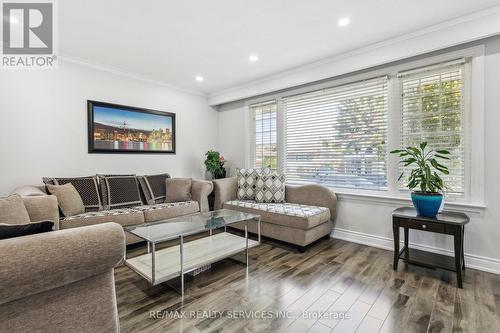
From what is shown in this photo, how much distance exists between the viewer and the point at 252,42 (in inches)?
111

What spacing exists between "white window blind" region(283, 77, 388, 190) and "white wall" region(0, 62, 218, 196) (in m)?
2.29

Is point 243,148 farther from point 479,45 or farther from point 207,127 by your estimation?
point 479,45

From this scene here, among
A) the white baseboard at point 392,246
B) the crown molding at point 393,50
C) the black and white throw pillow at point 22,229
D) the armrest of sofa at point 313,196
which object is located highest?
the crown molding at point 393,50

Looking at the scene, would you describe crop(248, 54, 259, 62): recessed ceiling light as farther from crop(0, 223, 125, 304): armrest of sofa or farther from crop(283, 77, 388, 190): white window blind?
crop(0, 223, 125, 304): armrest of sofa

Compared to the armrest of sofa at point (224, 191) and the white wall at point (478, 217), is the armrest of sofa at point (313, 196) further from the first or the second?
the armrest of sofa at point (224, 191)

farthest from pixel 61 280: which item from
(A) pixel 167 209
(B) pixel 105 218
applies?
(A) pixel 167 209

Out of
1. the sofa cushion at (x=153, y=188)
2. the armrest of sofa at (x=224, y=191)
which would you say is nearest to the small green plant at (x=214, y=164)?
the armrest of sofa at (x=224, y=191)

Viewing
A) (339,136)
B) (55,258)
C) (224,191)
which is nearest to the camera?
(55,258)

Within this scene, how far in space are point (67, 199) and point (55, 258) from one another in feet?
6.80

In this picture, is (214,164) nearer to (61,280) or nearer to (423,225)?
(423,225)

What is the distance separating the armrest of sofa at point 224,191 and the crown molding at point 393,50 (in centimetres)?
162

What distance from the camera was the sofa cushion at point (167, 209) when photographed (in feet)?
10.2

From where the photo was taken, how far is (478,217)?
7.98ft

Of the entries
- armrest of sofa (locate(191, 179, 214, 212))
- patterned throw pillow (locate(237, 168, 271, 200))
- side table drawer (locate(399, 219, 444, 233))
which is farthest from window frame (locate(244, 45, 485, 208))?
armrest of sofa (locate(191, 179, 214, 212))
